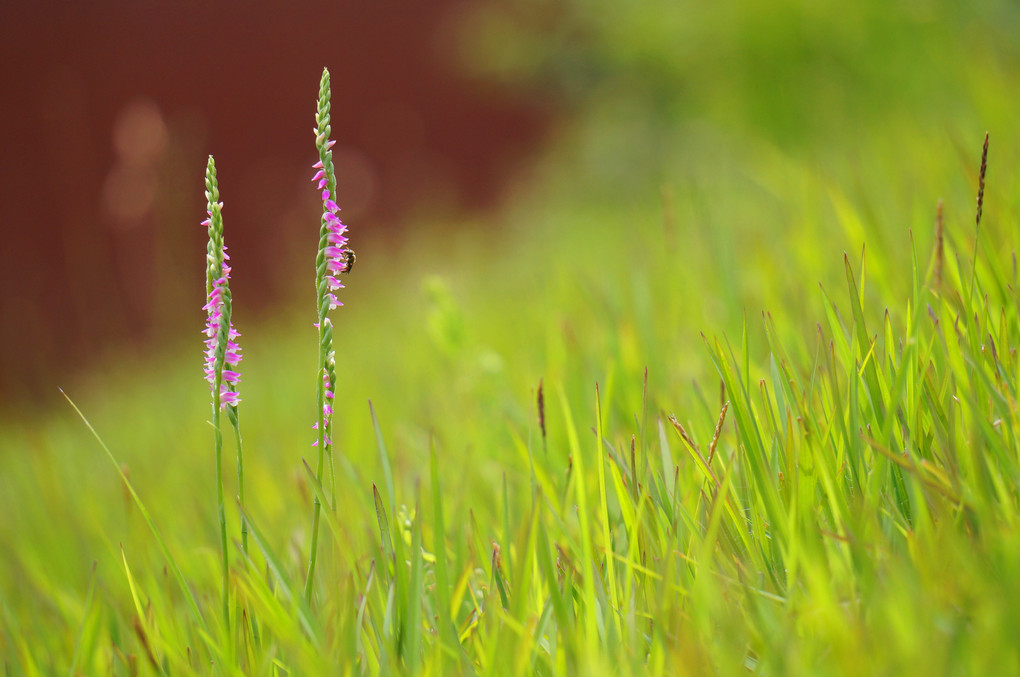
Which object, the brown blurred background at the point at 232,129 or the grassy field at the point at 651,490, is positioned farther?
the brown blurred background at the point at 232,129

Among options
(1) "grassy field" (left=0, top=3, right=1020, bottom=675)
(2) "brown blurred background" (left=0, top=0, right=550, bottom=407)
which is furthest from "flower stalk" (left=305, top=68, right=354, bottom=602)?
(2) "brown blurred background" (left=0, top=0, right=550, bottom=407)

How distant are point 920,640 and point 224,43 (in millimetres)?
8324

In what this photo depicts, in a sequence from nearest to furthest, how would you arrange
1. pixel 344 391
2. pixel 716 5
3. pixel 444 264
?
1. pixel 344 391
2. pixel 716 5
3. pixel 444 264

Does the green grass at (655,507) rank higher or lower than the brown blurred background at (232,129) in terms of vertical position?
lower

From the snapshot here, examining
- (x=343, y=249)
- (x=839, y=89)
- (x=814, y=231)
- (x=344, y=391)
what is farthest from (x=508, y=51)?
(x=343, y=249)

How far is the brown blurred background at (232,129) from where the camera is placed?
552 centimetres

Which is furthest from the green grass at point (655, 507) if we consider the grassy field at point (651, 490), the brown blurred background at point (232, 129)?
the brown blurred background at point (232, 129)

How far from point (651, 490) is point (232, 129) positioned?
24.7 ft

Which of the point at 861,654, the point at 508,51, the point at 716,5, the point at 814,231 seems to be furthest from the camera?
the point at 508,51

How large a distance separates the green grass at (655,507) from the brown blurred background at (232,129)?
3.61m

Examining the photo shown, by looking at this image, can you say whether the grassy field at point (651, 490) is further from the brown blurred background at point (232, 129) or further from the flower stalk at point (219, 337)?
the brown blurred background at point (232, 129)

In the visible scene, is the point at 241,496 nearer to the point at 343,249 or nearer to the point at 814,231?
the point at 343,249

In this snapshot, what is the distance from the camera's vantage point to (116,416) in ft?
10.2

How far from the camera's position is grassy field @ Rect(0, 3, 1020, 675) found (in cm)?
43
